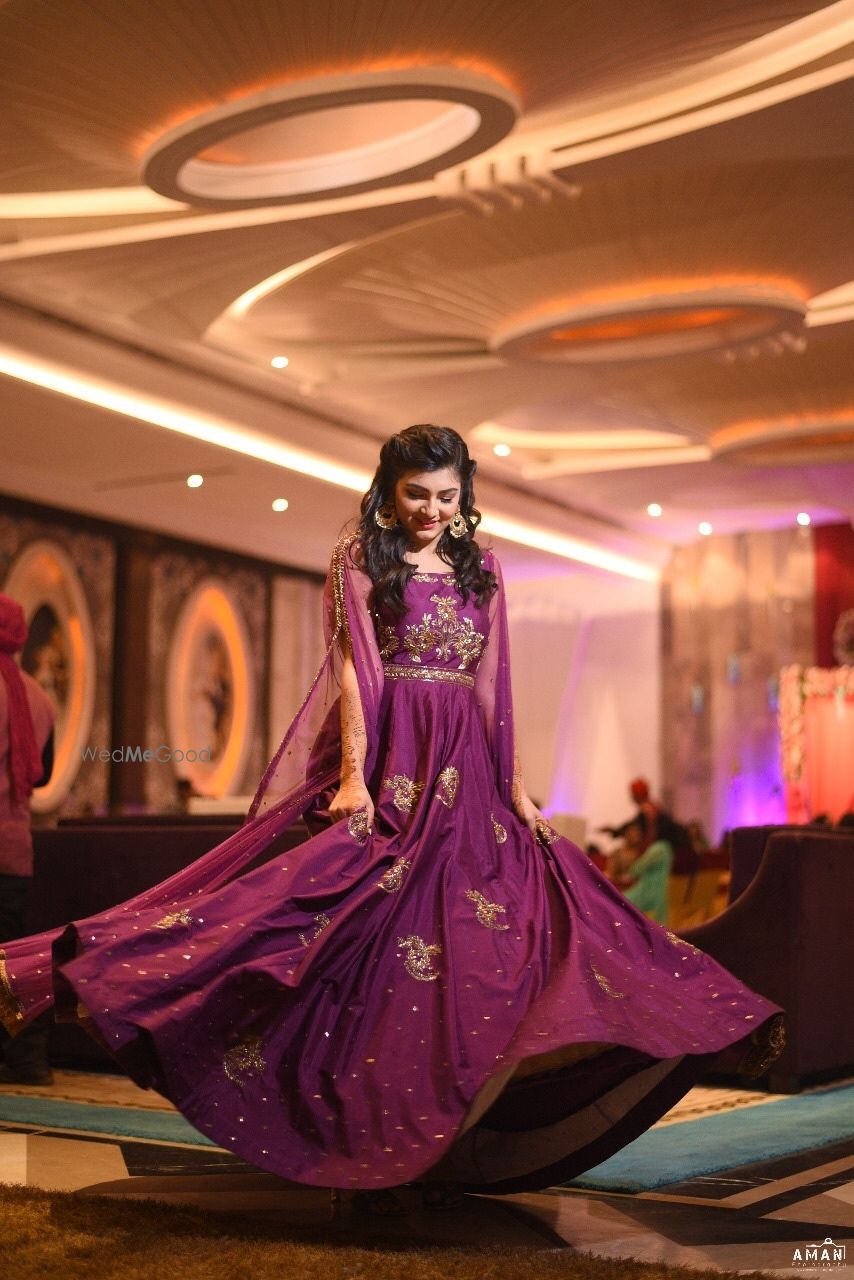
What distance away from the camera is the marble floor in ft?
8.96

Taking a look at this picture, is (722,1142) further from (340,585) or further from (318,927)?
(340,585)

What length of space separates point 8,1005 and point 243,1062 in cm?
45

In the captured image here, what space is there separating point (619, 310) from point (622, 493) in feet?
18.4

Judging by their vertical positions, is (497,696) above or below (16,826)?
above

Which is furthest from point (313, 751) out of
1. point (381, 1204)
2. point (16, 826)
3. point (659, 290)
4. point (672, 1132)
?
point (659, 290)

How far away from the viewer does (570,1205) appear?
3.14 meters

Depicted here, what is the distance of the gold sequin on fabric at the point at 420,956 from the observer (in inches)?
113

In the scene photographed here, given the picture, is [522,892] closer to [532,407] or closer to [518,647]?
[532,407]

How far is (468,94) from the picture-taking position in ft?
20.4

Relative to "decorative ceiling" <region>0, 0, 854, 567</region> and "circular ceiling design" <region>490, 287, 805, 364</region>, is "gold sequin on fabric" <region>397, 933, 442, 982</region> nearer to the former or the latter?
"decorative ceiling" <region>0, 0, 854, 567</region>

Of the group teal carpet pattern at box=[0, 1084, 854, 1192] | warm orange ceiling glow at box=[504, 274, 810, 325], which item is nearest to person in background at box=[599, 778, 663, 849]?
warm orange ceiling glow at box=[504, 274, 810, 325]

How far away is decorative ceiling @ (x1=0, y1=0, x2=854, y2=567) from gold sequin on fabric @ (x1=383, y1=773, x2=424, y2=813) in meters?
3.59

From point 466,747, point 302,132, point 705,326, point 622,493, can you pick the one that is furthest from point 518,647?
point 466,747

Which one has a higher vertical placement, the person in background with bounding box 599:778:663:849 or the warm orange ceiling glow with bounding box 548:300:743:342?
the warm orange ceiling glow with bounding box 548:300:743:342
